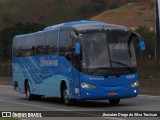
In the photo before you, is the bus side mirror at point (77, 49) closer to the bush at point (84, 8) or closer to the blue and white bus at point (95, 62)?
the blue and white bus at point (95, 62)

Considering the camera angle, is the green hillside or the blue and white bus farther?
the green hillside

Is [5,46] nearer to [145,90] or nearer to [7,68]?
[7,68]

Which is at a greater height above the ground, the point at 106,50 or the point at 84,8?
the point at 84,8

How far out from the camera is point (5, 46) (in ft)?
329

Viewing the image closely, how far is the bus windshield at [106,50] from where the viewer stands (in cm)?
2106

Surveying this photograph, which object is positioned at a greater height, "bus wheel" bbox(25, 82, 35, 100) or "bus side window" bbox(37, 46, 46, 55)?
"bus side window" bbox(37, 46, 46, 55)

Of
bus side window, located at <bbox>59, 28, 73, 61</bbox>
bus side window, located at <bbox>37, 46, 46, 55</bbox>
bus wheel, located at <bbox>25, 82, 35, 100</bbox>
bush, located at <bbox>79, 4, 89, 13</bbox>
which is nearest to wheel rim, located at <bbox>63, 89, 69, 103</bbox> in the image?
bus side window, located at <bbox>59, 28, 73, 61</bbox>

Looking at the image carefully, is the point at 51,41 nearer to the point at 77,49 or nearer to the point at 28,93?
the point at 77,49

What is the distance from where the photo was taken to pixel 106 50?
2120 centimetres

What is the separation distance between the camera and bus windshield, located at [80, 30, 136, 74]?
21062 mm

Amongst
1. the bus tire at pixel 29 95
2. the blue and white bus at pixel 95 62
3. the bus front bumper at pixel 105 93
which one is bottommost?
the bus tire at pixel 29 95

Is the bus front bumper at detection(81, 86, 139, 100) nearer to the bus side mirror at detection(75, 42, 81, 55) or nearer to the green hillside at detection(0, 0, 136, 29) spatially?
the bus side mirror at detection(75, 42, 81, 55)

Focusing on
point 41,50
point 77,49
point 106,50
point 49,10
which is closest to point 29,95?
point 41,50

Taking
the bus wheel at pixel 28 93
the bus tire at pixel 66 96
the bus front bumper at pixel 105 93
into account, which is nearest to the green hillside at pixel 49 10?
the bus wheel at pixel 28 93
